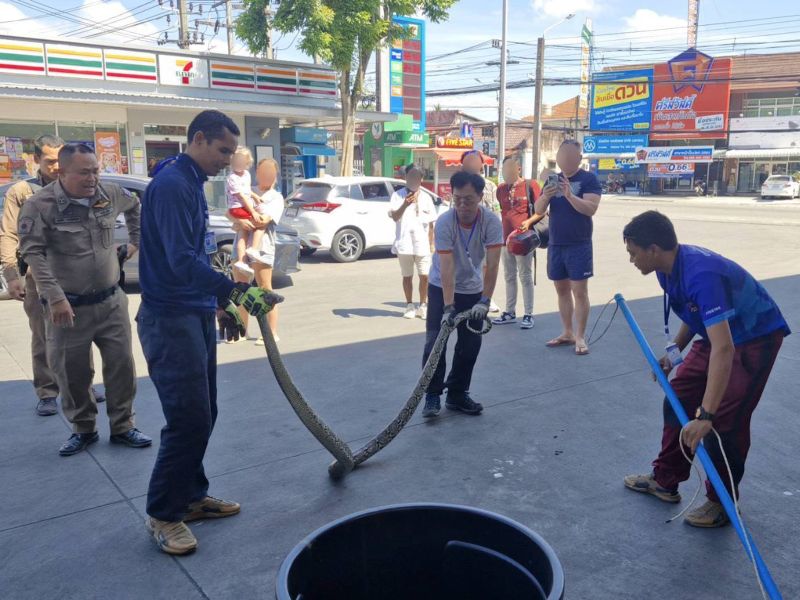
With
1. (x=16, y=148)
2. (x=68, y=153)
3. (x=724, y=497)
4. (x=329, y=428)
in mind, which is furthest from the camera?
(x=16, y=148)

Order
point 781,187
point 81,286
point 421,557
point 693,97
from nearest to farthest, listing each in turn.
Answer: point 421,557, point 81,286, point 781,187, point 693,97

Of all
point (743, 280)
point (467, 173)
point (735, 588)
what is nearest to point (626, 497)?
point (735, 588)

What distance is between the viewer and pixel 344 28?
58.1 ft

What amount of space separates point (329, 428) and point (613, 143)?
51.2 meters

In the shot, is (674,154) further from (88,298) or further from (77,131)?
(88,298)

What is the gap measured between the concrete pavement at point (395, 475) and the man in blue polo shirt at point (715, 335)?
1.52 ft

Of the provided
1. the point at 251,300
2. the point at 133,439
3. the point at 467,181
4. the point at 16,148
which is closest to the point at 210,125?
the point at 251,300

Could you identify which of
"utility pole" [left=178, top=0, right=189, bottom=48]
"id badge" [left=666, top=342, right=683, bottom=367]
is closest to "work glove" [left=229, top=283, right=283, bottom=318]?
"id badge" [left=666, top=342, right=683, bottom=367]

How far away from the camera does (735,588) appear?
2.99 metres

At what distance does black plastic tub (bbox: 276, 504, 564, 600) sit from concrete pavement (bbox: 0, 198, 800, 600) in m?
1.29

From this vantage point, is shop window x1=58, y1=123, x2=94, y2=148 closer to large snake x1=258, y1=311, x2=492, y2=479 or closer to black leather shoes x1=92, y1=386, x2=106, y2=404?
black leather shoes x1=92, y1=386, x2=106, y2=404

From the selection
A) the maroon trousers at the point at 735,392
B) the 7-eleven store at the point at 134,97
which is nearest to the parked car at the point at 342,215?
the 7-eleven store at the point at 134,97

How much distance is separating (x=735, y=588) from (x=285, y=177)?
63.6ft

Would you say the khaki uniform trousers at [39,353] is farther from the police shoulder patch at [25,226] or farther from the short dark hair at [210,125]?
the short dark hair at [210,125]
